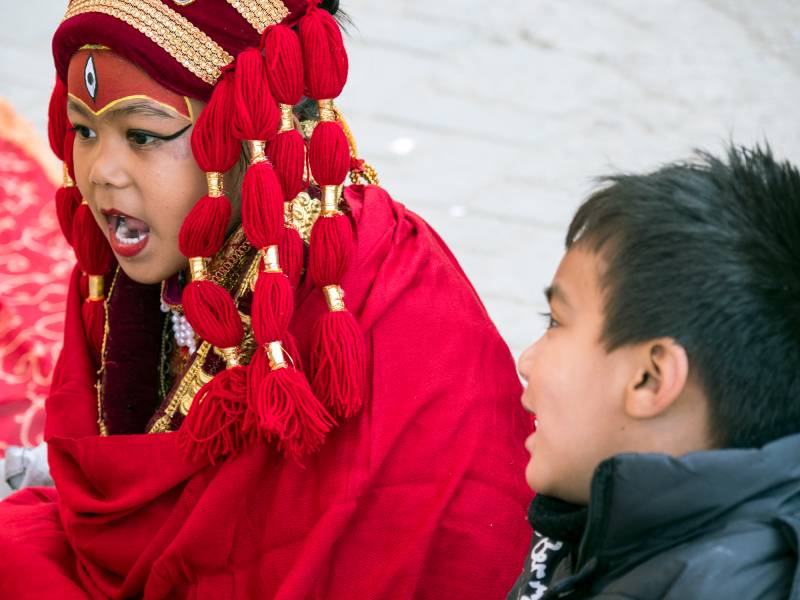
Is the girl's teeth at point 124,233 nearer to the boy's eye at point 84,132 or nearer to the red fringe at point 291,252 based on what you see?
the boy's eye at point 84,132

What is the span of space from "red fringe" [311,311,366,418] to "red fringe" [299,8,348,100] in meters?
0.31

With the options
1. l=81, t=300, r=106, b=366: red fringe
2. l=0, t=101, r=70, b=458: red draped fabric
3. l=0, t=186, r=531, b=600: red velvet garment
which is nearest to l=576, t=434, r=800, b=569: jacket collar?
l=0, t=186, r=531, b=600: red velvet garment

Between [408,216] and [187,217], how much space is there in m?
0.37

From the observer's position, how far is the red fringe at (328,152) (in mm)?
1618

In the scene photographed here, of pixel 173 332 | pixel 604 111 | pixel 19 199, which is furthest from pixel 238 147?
pixel 604 111

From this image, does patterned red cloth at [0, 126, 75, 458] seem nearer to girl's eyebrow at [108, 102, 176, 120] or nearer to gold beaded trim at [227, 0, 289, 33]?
girl's eyebrow at [108, 102, 176, 120]

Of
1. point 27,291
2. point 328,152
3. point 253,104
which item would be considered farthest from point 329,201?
point 27,291

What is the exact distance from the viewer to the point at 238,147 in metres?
1.62

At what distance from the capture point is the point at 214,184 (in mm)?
1631

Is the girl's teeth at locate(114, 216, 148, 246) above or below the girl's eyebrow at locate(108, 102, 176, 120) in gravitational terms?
below

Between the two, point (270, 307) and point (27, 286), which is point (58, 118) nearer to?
Result: point (270, 307)

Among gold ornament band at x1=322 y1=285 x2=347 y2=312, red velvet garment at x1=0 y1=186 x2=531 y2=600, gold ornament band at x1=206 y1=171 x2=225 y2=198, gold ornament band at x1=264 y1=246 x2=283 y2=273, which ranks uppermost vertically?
gold ornament band at x1=206 y1=171 x2=225 y2=198

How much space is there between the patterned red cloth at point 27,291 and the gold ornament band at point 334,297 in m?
1.04

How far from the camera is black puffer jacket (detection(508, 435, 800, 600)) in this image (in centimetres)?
103
